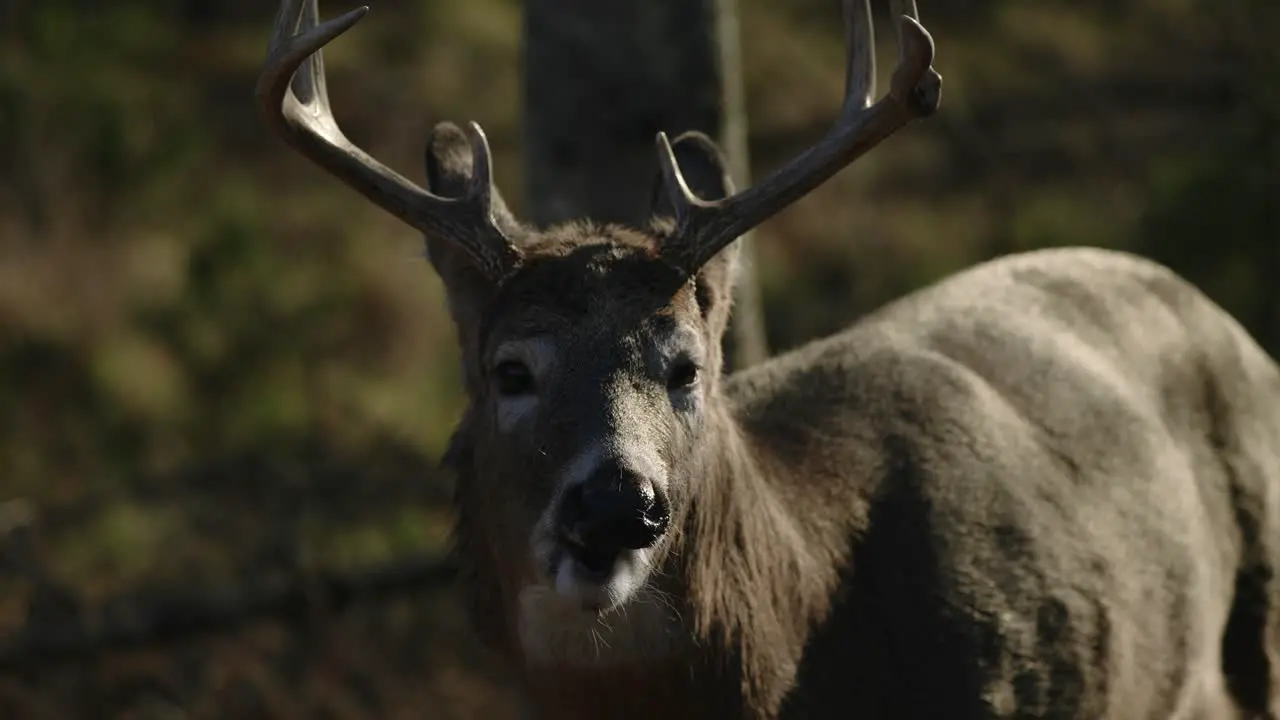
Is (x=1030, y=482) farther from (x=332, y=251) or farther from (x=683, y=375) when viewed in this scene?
(x=332, y=251)

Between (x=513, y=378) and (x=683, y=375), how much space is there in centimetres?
43

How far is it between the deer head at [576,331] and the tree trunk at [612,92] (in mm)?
1744

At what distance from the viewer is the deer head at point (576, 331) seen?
4.64 metres

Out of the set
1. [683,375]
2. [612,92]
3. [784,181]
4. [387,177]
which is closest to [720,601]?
[683,375]

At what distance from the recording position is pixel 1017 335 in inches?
243

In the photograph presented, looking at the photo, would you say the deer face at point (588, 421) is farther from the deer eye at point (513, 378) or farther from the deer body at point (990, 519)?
the deer body at point (990, 519)

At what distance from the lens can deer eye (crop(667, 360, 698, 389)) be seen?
4938mm

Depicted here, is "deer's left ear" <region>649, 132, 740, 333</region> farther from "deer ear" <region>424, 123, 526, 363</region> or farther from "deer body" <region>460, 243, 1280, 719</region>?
"deer ear" <region>424, 123, 526, 363</region>

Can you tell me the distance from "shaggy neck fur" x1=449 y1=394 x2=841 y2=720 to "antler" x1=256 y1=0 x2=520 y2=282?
63cm

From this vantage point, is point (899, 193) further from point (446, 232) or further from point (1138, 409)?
point (446, 232)

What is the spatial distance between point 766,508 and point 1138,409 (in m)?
1.50

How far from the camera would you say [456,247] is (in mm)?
5133

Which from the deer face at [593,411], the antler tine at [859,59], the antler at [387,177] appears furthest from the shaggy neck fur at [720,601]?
the antler tine at [859,59]

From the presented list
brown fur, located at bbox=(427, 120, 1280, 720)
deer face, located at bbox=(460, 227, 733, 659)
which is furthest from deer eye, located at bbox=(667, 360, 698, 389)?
brown fur, located at bbox=(427, 120, 1280, 720)
